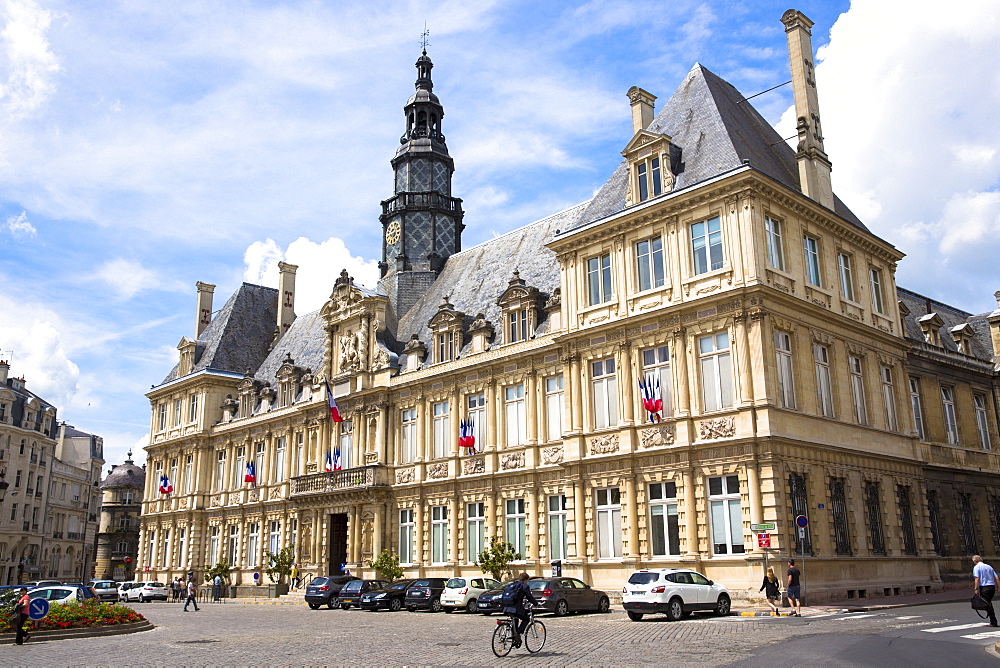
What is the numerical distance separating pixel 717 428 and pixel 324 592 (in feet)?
60.1

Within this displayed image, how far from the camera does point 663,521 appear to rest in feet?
98.1

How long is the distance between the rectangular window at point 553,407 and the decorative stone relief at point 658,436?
5.39 m

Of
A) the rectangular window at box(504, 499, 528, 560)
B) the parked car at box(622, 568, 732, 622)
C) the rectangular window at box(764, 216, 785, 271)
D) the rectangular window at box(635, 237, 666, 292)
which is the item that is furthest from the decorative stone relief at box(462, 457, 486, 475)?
the rectangular window at box(764, 216, 785, 271)

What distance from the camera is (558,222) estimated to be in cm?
4297

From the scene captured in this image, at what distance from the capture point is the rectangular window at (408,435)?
42.7 metres

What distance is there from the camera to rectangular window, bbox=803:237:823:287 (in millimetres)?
32281

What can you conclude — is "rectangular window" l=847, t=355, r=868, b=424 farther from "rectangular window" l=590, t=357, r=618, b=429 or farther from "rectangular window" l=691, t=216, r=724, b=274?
"rectangular window" l=590, t=357, r=618, b=429

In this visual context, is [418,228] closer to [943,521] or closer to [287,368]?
[287,368]

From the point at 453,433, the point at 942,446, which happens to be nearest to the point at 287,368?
the point at 453,433

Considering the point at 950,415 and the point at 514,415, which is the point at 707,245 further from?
the point at 950,415

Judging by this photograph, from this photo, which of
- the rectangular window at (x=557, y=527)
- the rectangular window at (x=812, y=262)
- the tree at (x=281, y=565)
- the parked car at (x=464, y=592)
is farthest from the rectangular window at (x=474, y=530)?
the rectangular window at (x=812, y=262)

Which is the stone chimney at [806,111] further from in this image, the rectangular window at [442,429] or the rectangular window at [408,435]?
the rectangular window at [408,435]

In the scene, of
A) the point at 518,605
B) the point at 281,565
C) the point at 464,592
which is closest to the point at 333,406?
the point at 281,565

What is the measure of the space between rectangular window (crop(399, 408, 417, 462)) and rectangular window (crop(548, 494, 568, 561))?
954 cm
